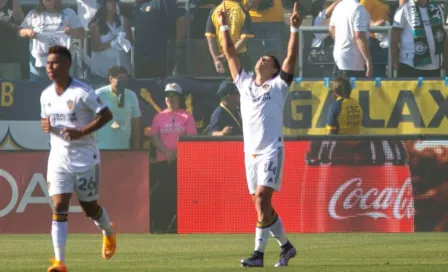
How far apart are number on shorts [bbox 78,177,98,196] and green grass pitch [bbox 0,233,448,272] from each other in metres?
0.89

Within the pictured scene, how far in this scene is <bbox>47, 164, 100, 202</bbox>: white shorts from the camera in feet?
38.7

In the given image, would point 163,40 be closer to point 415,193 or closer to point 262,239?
point 415,193

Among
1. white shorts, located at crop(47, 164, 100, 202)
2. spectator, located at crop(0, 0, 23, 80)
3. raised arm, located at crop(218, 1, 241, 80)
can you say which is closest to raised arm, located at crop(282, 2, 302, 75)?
raised arm, located at crop(218, 1, 241, 80)

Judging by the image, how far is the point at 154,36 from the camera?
68.1 ft

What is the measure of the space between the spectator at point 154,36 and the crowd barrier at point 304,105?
59 cm

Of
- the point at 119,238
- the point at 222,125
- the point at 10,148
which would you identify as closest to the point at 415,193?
the point at 222,125

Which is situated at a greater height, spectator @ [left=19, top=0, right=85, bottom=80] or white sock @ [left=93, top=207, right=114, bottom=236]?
spectator @ [left=19, top=0, right=85, bottom=80]

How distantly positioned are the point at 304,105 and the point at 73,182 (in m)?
8.66

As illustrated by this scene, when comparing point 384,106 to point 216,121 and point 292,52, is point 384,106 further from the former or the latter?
point 292,52

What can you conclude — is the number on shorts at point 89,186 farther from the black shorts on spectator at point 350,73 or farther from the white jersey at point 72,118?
the black shorts on spectator at point 350,73

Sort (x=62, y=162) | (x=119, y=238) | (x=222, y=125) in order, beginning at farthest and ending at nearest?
(x=222, y=125) → (x=119, y=238) → (x=62, y=162)

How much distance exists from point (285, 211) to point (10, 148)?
4633 millimetres

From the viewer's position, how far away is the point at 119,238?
61.0ft

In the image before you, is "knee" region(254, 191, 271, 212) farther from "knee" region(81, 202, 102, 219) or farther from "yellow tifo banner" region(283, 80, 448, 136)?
"yellow tifo banner" region(283, 80, 448, 136)
